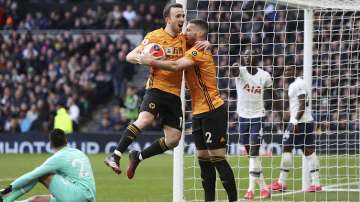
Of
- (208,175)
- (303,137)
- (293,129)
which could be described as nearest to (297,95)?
(293,129)

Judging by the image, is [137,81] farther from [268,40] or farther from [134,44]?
[268,40]

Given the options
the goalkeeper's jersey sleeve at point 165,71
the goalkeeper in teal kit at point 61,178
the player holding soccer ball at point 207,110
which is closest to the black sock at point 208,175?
the player holding soccer ball at point 207,110

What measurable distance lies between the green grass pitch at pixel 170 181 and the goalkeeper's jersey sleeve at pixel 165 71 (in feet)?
9.28

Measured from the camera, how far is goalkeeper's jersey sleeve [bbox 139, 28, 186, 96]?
10.5 meters

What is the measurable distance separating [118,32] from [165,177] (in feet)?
45.8

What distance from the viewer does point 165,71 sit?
1052 cm

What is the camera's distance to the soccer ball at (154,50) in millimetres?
10230

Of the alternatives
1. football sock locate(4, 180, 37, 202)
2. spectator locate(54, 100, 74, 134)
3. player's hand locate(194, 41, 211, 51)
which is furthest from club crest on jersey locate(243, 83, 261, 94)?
spectator locate(54, 100, 74, 134)

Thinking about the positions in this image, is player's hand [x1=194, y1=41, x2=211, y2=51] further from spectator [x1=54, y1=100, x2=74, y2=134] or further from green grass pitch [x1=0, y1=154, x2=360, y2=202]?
spectator [x1=54, y1=100, x2=74, y2=134]

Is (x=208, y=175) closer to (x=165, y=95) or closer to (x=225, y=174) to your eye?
(x=225, y=174)

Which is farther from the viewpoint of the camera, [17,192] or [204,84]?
[204,84]

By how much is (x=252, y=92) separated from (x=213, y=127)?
3.38 m

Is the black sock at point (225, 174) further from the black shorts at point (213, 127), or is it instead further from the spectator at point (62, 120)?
the spectator at point (62, 120)

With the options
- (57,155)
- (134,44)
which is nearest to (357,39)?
(57,155)
